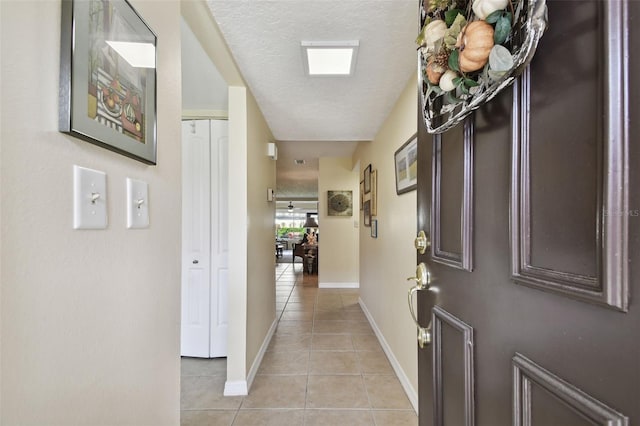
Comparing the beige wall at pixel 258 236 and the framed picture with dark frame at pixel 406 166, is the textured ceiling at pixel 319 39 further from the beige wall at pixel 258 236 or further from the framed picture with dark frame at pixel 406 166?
the framed picture with dark frame at pixel 406 166

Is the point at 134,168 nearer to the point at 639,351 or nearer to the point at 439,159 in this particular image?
the point at 439,159

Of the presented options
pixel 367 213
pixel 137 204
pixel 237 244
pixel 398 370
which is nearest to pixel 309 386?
pixel 398 370

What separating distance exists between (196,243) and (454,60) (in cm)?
255

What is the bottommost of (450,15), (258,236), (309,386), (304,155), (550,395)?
(309,386)

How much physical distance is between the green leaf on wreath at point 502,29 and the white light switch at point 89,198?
0.85m

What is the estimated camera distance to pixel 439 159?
0.86 m

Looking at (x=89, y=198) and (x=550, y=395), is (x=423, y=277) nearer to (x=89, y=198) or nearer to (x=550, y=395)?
(x=550, y=395)

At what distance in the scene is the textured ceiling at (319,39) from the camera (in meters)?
1.31

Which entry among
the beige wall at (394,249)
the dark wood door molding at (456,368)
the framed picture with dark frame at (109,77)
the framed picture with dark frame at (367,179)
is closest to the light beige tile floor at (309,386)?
the beige wall at (394,249)

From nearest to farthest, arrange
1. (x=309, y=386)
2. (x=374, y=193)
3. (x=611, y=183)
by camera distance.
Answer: (x=611, y=183) → (x=309, y=386) → (x=374, y=193)

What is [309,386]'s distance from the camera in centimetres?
218

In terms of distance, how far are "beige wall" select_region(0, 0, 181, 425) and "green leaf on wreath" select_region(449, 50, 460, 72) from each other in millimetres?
782

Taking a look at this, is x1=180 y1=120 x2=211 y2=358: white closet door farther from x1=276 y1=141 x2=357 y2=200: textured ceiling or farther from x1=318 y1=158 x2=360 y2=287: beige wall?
x1=318 y1=158 x2=360 y2=287: beige wall

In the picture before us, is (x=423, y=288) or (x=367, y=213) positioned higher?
(x=367, y=213)
